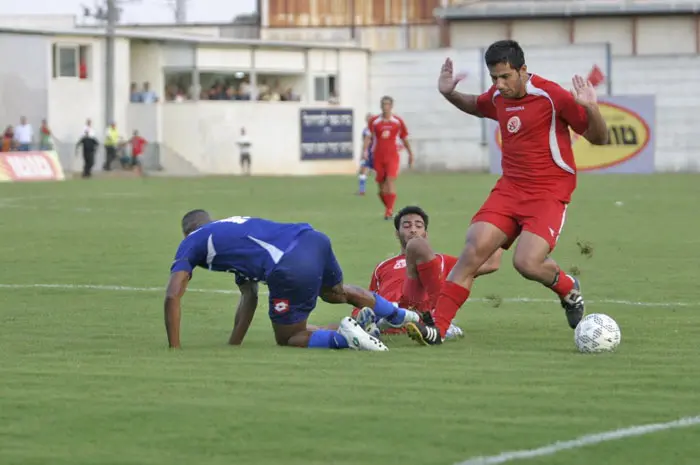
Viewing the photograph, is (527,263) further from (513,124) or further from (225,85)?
(225,85)

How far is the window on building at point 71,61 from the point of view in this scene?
5366 cm

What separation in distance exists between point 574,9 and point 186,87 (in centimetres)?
1680

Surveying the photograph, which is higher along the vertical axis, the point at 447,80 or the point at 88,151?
the point at 447,80

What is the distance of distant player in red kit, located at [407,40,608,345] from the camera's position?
10.3 meters

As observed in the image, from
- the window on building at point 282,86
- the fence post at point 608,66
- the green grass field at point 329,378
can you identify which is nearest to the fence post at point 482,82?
the fence post at point 608,66

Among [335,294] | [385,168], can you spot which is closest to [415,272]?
[335,294]

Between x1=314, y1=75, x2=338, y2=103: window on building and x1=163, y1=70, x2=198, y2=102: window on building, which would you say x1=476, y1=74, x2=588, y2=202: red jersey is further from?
x1=314, y1=75, x2=338, y2=103: window on building

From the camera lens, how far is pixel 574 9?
6350 cm

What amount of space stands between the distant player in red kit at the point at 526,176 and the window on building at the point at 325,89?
5015cm

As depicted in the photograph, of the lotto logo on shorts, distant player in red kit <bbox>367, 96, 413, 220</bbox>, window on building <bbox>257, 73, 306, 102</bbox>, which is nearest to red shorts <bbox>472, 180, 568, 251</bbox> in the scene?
the lotto logo on shorts

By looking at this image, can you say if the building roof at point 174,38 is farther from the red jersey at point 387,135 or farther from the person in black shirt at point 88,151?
the red jersey at point 387,135

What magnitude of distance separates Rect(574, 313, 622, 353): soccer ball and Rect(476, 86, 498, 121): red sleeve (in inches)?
67.2

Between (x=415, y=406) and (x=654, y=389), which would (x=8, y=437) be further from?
(x=654, y=389)

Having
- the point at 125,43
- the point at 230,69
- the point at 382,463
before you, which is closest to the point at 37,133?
the point at 125,43
